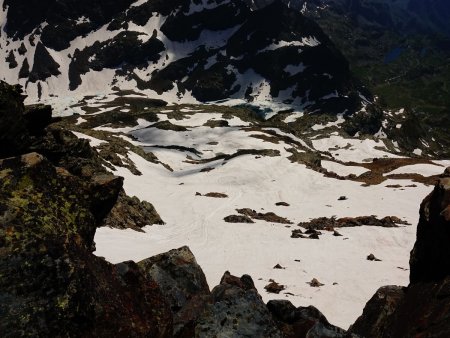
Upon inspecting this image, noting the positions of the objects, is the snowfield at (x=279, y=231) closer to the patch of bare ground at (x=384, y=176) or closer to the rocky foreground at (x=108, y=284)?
the patch of bare ground at (x=384, y=176)

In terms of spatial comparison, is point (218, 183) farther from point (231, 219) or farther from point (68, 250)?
point (68, 250)

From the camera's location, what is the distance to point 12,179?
9844 millimetres

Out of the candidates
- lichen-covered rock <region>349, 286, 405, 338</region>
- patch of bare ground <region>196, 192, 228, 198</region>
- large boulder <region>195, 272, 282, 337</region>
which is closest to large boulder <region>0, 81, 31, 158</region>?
large boulder <region>195, 272, 282, 337</region>

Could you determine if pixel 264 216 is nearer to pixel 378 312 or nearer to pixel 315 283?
pixel 315 283

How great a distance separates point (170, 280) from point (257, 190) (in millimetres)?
41845

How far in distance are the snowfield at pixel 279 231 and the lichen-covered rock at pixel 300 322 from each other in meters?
6.22

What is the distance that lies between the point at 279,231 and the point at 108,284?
2610 cm

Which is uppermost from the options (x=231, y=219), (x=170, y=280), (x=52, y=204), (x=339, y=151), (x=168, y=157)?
Result: (x=52, y=204)

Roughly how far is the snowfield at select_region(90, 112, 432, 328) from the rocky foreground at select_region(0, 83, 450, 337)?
585 centimetres

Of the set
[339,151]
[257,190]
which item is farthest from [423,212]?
[339,151]

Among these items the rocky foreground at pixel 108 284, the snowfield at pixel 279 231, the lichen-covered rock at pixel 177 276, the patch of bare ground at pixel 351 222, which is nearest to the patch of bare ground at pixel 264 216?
the snowfield at pixel 279 231

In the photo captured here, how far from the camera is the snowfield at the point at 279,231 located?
73.2ft

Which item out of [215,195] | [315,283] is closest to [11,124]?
[315,283]

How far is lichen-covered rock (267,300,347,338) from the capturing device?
419 inches
